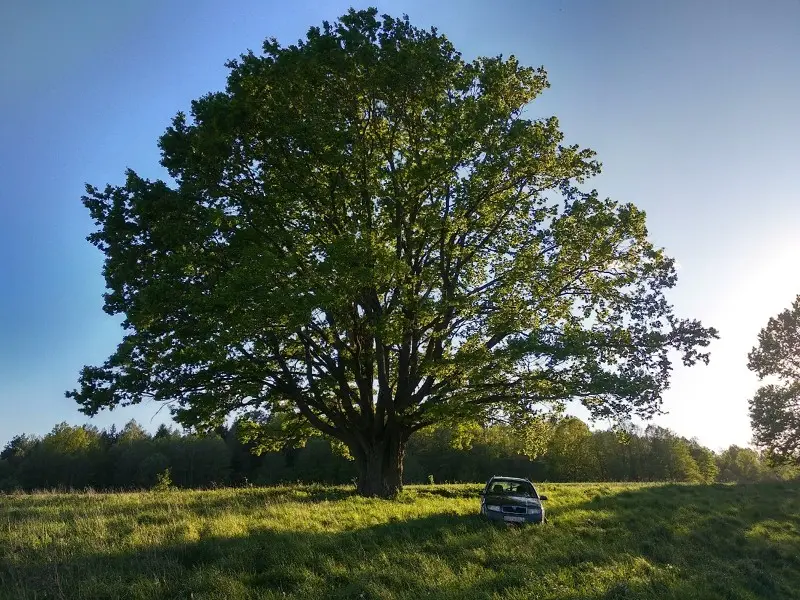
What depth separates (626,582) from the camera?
1069cm

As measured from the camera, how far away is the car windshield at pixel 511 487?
1858 centimetres

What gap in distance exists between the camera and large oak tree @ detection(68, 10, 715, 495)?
17297 millimetres

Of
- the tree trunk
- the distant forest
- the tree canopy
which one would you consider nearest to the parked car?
the tree trunk

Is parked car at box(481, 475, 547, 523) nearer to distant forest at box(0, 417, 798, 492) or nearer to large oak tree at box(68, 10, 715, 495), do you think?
large oak tree at box(68, 10, 715, 495)

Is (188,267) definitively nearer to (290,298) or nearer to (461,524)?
(290,298)

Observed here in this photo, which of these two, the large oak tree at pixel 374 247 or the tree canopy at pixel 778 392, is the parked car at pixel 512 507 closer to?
the large oak tree at pixel 374 247

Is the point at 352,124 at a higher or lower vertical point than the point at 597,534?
higher

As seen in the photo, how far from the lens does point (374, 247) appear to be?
1730cm

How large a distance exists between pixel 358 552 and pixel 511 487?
32.1ft

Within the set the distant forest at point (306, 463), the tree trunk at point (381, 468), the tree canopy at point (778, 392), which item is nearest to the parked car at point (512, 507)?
the tree trunk at point (381, 468)

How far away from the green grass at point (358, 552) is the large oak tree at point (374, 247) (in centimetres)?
407

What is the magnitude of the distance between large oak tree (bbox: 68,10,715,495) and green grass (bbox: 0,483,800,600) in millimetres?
4071

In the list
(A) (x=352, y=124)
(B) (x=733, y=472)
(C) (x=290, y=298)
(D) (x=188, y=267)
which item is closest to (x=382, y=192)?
(A) (x=352, y=124)

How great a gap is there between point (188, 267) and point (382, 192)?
23.5 feet
